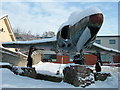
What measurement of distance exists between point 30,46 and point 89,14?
7.74 m

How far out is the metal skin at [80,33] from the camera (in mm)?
8234

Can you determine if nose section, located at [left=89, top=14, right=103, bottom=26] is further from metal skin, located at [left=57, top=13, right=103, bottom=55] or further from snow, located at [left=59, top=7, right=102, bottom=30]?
snow, located at [left=59, top=7, right=102, bottom=30]

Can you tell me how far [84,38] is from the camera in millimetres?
9383

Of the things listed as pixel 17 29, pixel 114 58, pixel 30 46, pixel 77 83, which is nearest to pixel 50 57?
pixel 114 58

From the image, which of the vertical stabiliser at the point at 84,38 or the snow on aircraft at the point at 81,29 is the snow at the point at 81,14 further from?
the vertical stabiliser at the point at 84,38

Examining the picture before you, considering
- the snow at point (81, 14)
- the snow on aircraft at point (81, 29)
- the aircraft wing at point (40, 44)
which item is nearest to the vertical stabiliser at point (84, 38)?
the snow on aircraft at point (81, 29)

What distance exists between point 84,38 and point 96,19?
63.9 inches

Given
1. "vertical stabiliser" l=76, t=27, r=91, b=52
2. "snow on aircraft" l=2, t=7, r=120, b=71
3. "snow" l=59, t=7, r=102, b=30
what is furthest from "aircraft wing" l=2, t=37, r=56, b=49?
"vertical stabiliser" l=76, t=27, r=91, b=52

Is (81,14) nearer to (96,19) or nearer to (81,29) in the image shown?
(81,29)

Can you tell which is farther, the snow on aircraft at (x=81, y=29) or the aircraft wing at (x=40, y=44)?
the aircraft wing at (x=40, y=44)

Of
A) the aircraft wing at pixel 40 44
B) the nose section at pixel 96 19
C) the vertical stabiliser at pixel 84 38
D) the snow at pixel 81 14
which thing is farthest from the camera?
the aircraft wing at pixel 40 44

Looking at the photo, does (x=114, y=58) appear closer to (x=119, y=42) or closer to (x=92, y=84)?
(x=119, y=42)

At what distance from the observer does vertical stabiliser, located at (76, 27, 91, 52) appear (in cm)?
887

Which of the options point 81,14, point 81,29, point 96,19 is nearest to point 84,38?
point 81,29
